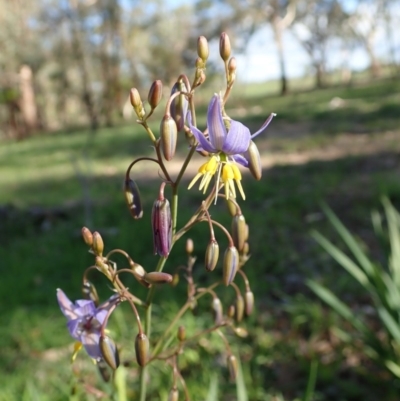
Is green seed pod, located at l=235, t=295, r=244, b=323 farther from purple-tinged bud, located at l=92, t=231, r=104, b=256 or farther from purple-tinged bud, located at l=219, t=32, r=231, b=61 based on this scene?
purple-tinged bud, located at l=219, t=32, r=231, b=61

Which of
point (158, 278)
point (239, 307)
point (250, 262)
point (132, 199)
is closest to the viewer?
point (158, 278)

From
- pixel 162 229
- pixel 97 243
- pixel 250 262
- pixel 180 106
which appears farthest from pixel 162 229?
pixel 250 262

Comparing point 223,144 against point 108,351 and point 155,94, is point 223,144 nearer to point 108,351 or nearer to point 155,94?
point 155,94

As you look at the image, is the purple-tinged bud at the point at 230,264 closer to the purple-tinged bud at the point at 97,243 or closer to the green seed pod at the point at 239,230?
the green seed pod at the point at 239,230

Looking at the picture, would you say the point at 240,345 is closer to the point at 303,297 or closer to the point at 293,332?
the point at 293,332

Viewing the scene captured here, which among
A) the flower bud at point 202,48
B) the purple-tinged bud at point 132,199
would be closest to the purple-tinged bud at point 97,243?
the purple-tinged bud at point 132,199

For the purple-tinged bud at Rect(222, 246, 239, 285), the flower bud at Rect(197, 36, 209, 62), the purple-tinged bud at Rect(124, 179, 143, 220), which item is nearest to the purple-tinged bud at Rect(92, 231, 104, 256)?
the purple-tinged bud at Rect(124, 179, 143, 220)

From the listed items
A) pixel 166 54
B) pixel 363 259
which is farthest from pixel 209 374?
pixel 166 54
